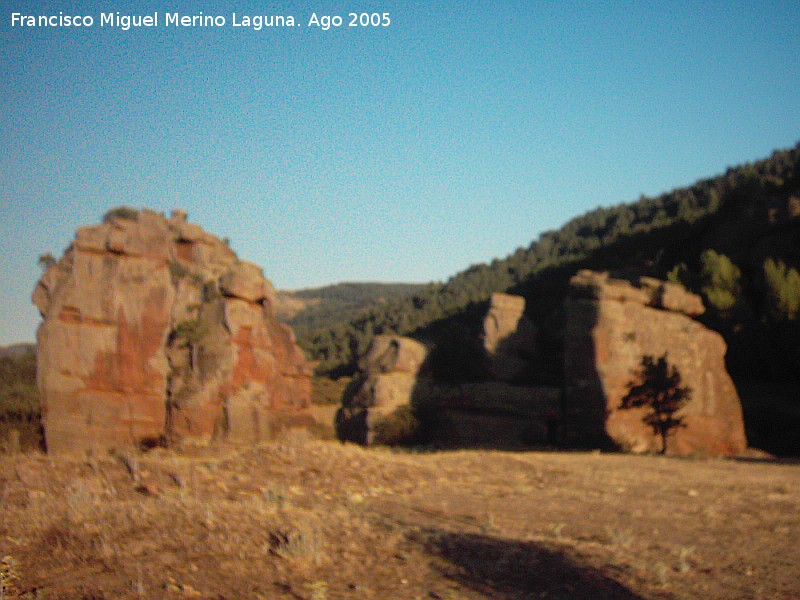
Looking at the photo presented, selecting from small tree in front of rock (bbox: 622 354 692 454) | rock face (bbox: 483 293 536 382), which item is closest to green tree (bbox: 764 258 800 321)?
rock face (bbox: 483 293 536 382)

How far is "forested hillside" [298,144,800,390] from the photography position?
3158 cm

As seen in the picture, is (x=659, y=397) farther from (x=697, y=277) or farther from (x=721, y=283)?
(x=697, y=277)

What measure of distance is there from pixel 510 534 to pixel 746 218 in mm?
38189

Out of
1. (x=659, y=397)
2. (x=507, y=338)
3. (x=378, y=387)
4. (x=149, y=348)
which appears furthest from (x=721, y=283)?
(x=149, y=348)

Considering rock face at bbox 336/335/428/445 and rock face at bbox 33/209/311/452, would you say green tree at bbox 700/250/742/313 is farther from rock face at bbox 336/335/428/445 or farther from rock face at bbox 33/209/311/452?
rock face at bbox 33/209/311/452

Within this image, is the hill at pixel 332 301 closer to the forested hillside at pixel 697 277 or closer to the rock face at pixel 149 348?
the forested hillside at pixel 697 277

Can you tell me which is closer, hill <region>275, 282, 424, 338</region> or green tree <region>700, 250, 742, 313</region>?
green tree <region>700, 250, 742, 313</region>

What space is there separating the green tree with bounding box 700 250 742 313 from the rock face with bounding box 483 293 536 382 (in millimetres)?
8657

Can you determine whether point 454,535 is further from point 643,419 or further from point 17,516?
point 643,419

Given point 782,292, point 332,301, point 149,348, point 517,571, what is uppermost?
point 332,301

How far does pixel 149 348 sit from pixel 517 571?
21.2 m

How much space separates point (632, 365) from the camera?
22.6m

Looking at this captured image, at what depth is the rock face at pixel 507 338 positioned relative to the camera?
97.8 ft

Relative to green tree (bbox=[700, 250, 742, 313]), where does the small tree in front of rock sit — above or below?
below
